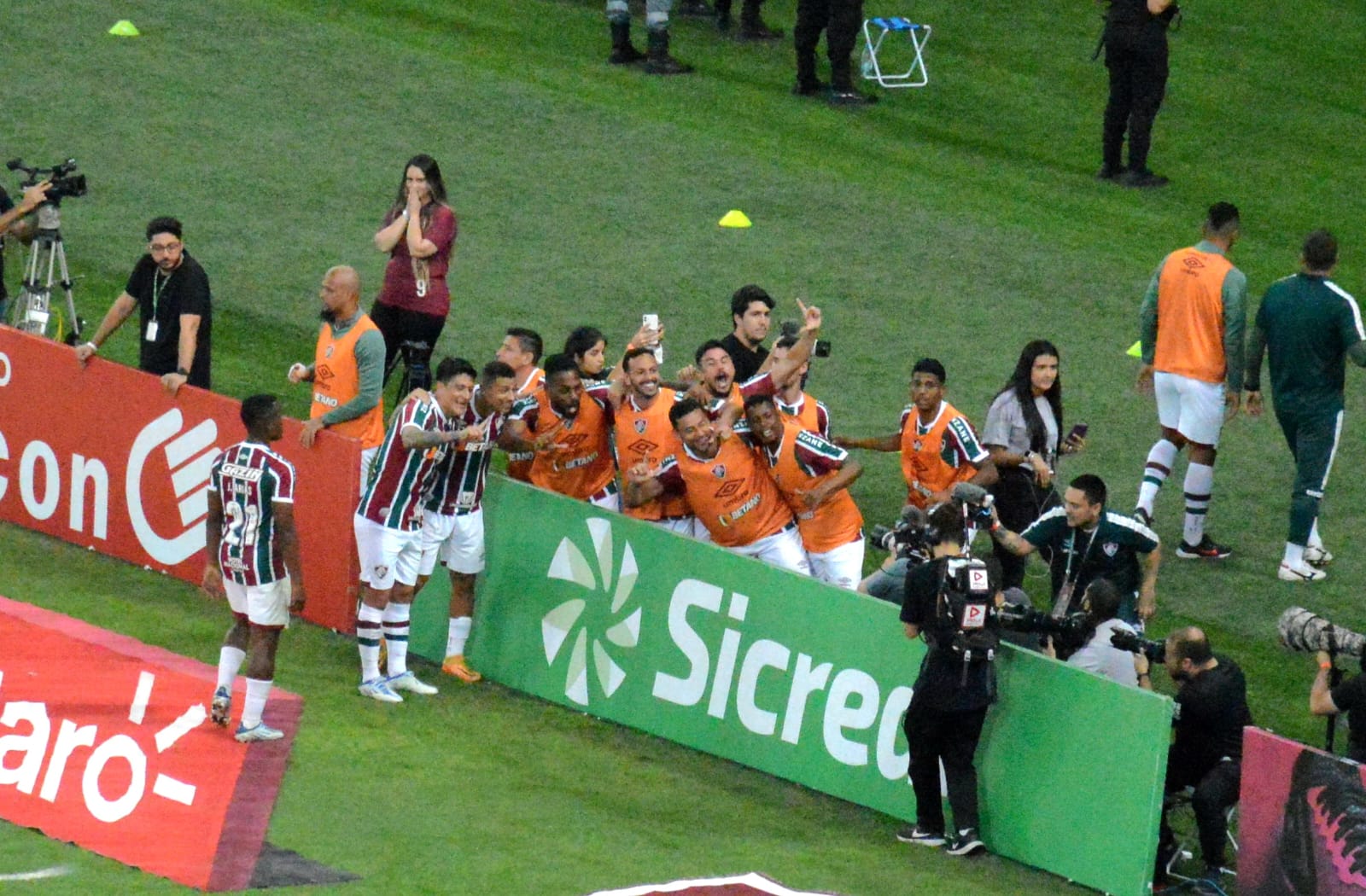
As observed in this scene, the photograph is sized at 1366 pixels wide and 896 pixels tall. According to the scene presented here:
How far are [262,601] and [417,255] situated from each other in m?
3.29

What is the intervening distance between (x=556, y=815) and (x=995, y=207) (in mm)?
9796

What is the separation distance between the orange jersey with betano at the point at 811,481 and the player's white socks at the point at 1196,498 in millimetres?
2583

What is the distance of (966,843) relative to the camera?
933 cm

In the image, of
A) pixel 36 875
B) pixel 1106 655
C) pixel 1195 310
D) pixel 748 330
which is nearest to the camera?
pixel 36 875

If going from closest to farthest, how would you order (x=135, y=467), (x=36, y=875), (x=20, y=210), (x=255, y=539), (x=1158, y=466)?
(x=36, y=875) → (x=255, y=539) → (x=135, y=467) → (x=1158, y=466) → (x=20, y=210)

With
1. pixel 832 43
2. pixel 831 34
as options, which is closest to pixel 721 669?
pixel 831 34

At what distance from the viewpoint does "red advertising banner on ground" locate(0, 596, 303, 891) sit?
25.5 ft

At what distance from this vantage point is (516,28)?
69.0 feet

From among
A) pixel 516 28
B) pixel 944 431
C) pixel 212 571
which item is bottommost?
pixel 212 571

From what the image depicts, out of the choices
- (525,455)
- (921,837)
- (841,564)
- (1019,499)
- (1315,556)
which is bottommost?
(921,837)

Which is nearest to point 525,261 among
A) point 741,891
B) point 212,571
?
point 212,571

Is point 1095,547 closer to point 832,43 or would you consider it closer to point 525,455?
point 525,455

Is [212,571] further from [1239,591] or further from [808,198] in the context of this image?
[808,198]

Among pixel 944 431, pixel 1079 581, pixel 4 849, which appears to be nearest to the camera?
pixel 4 849
